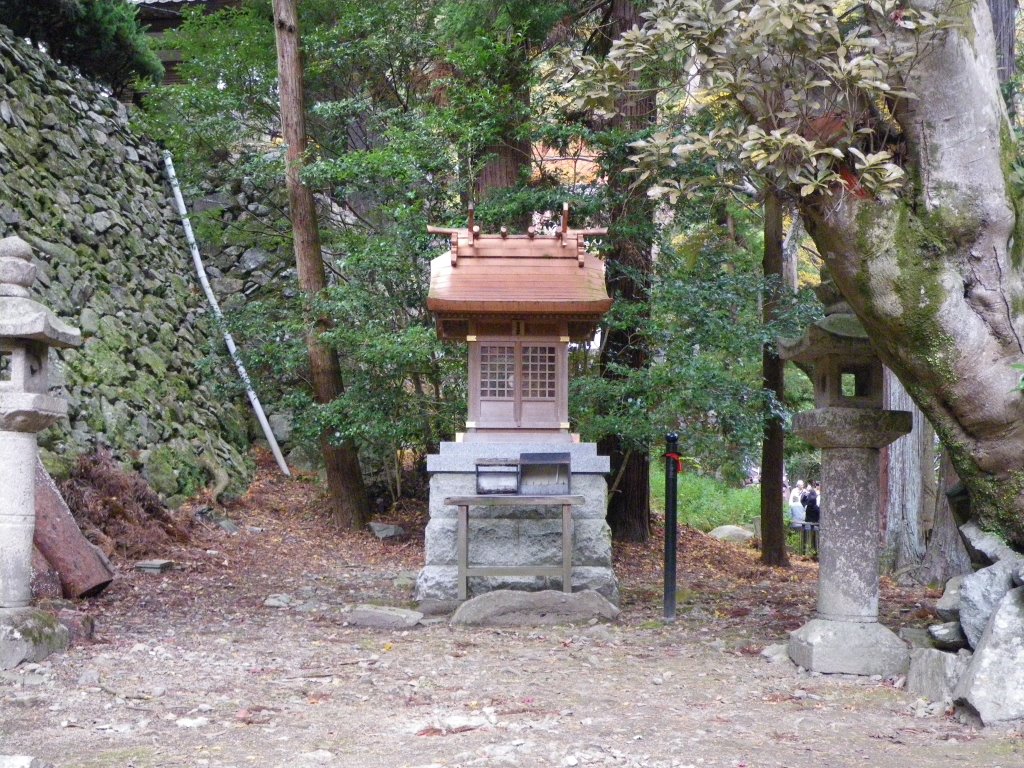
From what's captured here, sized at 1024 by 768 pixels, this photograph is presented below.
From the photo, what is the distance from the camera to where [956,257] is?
5492mm

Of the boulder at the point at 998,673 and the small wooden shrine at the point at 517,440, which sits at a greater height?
the small wooden shrine at the point at 517,440

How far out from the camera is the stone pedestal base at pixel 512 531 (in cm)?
796

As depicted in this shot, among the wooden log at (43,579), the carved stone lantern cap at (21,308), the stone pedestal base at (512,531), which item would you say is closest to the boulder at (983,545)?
the stone pedestal base at (512,531)

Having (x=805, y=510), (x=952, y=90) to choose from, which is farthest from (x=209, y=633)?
(x=805, y=510)

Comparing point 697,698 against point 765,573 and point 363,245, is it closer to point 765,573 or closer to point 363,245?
point 765,573

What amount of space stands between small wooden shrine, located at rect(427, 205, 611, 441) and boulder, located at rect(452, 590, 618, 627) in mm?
1358

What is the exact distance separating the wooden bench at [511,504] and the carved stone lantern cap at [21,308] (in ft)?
10.3

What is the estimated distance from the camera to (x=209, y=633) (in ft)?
22.4

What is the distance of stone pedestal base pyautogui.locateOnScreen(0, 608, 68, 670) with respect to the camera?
5512 millimetres

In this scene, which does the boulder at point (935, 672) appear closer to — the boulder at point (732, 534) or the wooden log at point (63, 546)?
Answer: the wooden log at point (63, 546)

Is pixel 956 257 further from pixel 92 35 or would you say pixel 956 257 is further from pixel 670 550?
pixel 92 35

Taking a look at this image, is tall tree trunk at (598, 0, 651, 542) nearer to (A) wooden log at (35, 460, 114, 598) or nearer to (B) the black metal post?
(B) the black metal post

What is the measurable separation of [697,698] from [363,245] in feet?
26.0

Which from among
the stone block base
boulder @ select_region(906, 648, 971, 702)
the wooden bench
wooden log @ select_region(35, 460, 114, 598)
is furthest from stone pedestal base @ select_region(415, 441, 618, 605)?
boulder @ select_region(906, 648, 971, 702)
